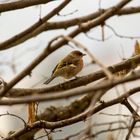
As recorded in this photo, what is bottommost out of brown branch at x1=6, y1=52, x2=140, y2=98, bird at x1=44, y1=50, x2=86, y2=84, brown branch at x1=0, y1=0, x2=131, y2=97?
bird at x1=44, y1=50, x2=86, y2=84

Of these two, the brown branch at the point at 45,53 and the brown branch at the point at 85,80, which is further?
the brown branch at the point at 85,80

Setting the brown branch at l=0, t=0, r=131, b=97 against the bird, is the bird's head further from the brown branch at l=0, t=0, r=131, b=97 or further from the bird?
the brown branch at l=0, t=0, r=131, b=97

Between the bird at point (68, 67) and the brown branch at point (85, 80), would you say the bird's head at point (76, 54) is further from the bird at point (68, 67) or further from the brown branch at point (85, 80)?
the brown branch at point (85, 80)

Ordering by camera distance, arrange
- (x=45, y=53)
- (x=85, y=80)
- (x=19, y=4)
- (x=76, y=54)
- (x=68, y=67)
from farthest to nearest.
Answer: (x=76, y=54)
(x=68, y=67)
(x=19, y=4)
(x=85, y=80)
(x=45, y=53)

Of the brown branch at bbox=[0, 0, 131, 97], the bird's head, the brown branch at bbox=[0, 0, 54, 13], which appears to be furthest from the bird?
the brown branch at bbox=[0, 0, 131, 97]

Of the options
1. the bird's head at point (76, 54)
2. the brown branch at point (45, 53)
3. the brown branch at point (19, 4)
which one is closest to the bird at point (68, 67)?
the bird's head at point (76, 54)

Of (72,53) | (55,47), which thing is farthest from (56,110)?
(55,47)

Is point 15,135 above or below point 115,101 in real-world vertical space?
below

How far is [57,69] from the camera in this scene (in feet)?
15.2

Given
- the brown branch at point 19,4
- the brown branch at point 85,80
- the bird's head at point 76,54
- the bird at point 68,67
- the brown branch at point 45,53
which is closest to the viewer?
the brown branch at point 45,53

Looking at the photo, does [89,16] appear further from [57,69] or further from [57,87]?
[57,69]

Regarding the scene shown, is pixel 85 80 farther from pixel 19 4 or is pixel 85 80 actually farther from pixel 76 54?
pixel 76 54

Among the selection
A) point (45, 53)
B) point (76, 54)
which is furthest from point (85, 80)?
point (76, 54)

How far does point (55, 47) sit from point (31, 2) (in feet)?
4.62
